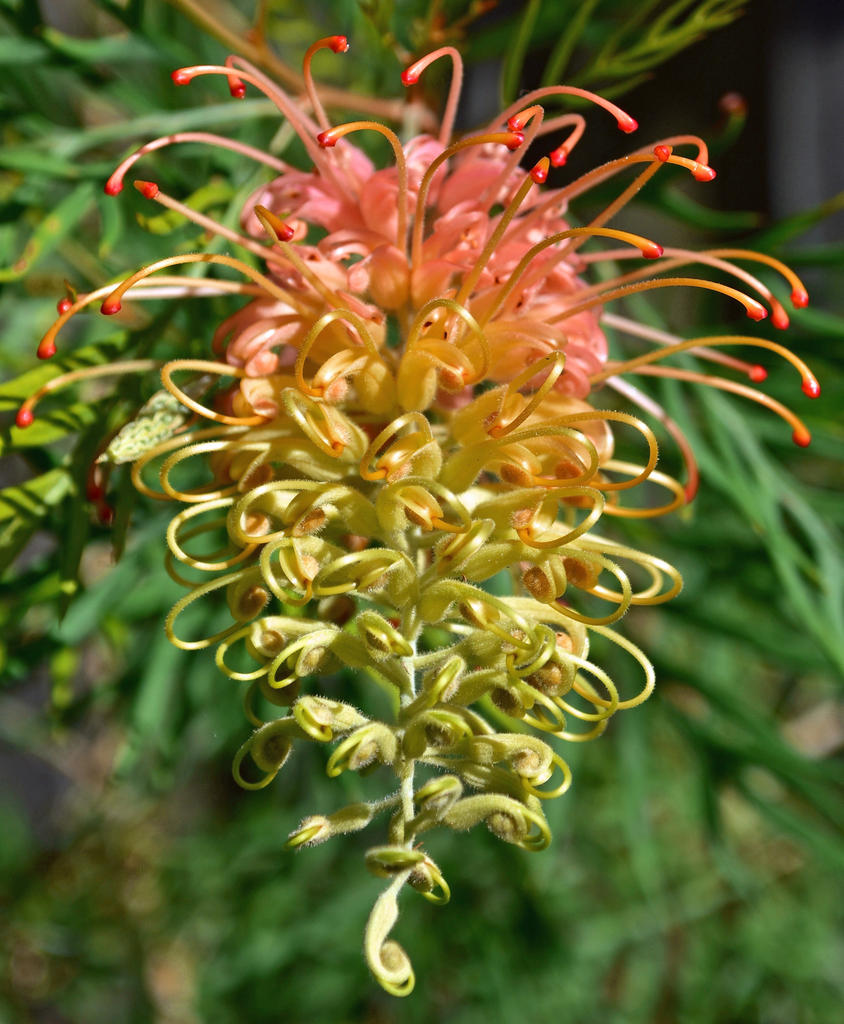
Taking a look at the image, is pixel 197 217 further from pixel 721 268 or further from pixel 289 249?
pixel 721 268

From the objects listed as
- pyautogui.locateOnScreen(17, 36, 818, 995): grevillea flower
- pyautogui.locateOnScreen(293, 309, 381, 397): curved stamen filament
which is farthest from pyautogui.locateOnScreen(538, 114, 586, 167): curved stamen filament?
pyautogui.locateOnScreen(293, 309, 381, 397): curved stamen filament

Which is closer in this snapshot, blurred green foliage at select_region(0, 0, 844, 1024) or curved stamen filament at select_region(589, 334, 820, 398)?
curved stamen filament at select_region(589, 334, 820, 398)

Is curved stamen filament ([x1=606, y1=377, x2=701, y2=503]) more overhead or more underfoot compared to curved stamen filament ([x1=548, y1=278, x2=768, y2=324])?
more underfoot

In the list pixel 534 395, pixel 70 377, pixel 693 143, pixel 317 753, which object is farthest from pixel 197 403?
pixel 317 753

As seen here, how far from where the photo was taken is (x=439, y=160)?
0.40m

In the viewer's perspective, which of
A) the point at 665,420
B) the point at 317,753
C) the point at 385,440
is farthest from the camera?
the point at 317,753

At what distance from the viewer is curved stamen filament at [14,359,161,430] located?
455 millimetres

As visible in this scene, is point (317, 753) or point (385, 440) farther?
point (317, 753)

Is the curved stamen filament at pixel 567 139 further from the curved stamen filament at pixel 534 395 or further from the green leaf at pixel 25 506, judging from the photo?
the green leaf at pixel 25 506

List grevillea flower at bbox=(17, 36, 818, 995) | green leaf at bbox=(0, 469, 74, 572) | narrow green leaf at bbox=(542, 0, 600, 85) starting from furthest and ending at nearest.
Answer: narrow green leaf at bbox=(542, 0, 600, 85), green leaf at bbox=(0, 469, 74, 572), grevillea flower at bbox=(17, 36, 818, 995)

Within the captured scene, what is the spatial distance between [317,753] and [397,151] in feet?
2.46

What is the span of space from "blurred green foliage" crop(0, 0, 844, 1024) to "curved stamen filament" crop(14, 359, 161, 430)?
17 mm

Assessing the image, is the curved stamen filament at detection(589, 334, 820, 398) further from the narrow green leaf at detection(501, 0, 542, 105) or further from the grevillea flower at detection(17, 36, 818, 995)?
the narrow green leaf at detection(501, 0, 542, 105)

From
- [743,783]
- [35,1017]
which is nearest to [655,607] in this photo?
[743,783]
